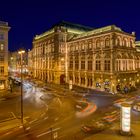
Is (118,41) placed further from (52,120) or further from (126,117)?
(126,117)

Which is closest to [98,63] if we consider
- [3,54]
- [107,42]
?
[107,42]

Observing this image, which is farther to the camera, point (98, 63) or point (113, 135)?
point (98, 63)

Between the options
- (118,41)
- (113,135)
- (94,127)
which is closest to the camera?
(113,135)

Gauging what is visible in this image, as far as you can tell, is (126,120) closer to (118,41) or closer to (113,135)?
(113,135)

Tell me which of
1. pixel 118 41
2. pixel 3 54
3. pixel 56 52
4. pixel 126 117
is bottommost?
pixel 126 117

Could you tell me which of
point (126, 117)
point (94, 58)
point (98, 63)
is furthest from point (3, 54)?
point (126, 117)

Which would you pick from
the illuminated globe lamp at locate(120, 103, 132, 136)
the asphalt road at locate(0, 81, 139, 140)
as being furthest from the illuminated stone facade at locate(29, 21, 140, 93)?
the illuminated globe lamp at locate(120, 103, 132, 136)

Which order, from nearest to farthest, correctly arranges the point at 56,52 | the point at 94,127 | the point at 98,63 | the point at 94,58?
the point at 94,127 < the point at 98,63 < the point at 94,58 < the point at 56,52

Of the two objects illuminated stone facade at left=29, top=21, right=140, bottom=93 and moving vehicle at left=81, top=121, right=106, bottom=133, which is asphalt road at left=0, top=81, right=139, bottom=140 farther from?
illuminated stone facade at left=29, top=21, right=140, bottom=93

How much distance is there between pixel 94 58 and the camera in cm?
5497

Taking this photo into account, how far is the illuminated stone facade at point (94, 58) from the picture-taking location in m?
49.4

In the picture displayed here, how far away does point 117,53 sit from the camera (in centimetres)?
4931

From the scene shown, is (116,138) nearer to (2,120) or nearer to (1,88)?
(2,120)

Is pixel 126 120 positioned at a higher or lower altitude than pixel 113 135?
higher
